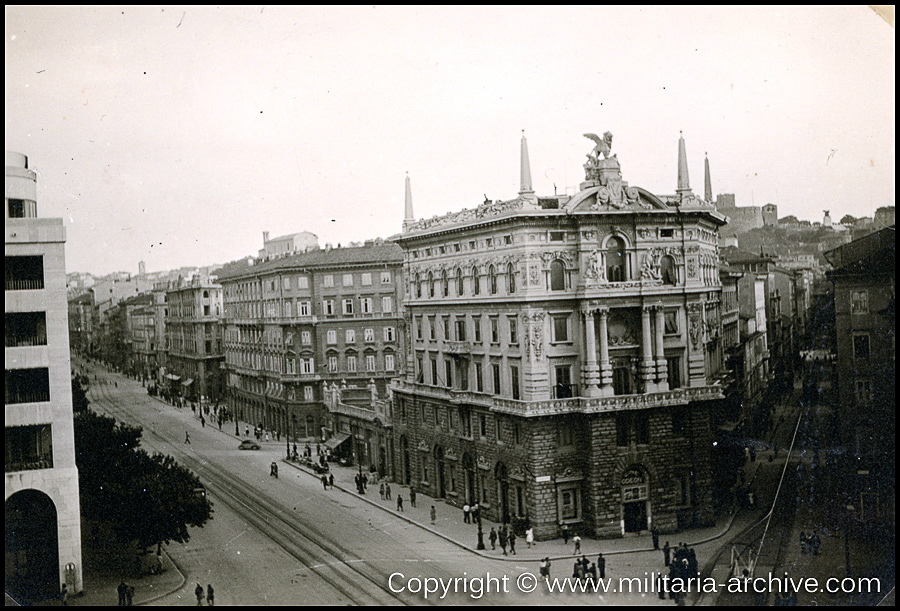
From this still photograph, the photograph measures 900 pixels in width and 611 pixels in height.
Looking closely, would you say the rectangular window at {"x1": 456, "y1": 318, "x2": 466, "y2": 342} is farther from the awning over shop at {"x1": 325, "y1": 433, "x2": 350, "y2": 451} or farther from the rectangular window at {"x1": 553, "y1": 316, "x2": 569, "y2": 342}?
the awning over shop at {"x1": 325, "y1": 433, "x2": 350, "y2": 451}

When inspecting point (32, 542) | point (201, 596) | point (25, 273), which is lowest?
point (201, 596)

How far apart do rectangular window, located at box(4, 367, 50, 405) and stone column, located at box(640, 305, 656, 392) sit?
86.9 ft

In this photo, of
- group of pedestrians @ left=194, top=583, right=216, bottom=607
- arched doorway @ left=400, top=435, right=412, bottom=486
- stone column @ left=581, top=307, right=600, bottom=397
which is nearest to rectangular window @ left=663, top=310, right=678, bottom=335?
stone column @ left=581, top=307, right=600, bottom=397

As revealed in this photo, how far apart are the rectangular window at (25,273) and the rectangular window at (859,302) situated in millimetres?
34649

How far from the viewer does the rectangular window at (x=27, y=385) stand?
Result: 32.6 meters

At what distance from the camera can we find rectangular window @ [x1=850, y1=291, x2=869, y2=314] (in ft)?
129

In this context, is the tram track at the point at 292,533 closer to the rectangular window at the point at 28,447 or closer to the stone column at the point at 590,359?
the rectangular window at the point at 28,447

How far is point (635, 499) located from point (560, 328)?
893 cm

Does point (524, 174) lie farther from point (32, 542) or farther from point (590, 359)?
point (32, 542)

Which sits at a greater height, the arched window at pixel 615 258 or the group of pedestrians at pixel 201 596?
the arched window at pixel 615 258

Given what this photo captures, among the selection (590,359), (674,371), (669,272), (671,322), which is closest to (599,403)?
(590,359)

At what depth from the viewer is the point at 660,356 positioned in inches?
1677

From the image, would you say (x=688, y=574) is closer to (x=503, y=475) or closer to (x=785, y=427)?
(x=503, y=475)

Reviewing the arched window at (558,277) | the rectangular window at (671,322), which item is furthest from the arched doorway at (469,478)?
the rectangular window at (671,322)
